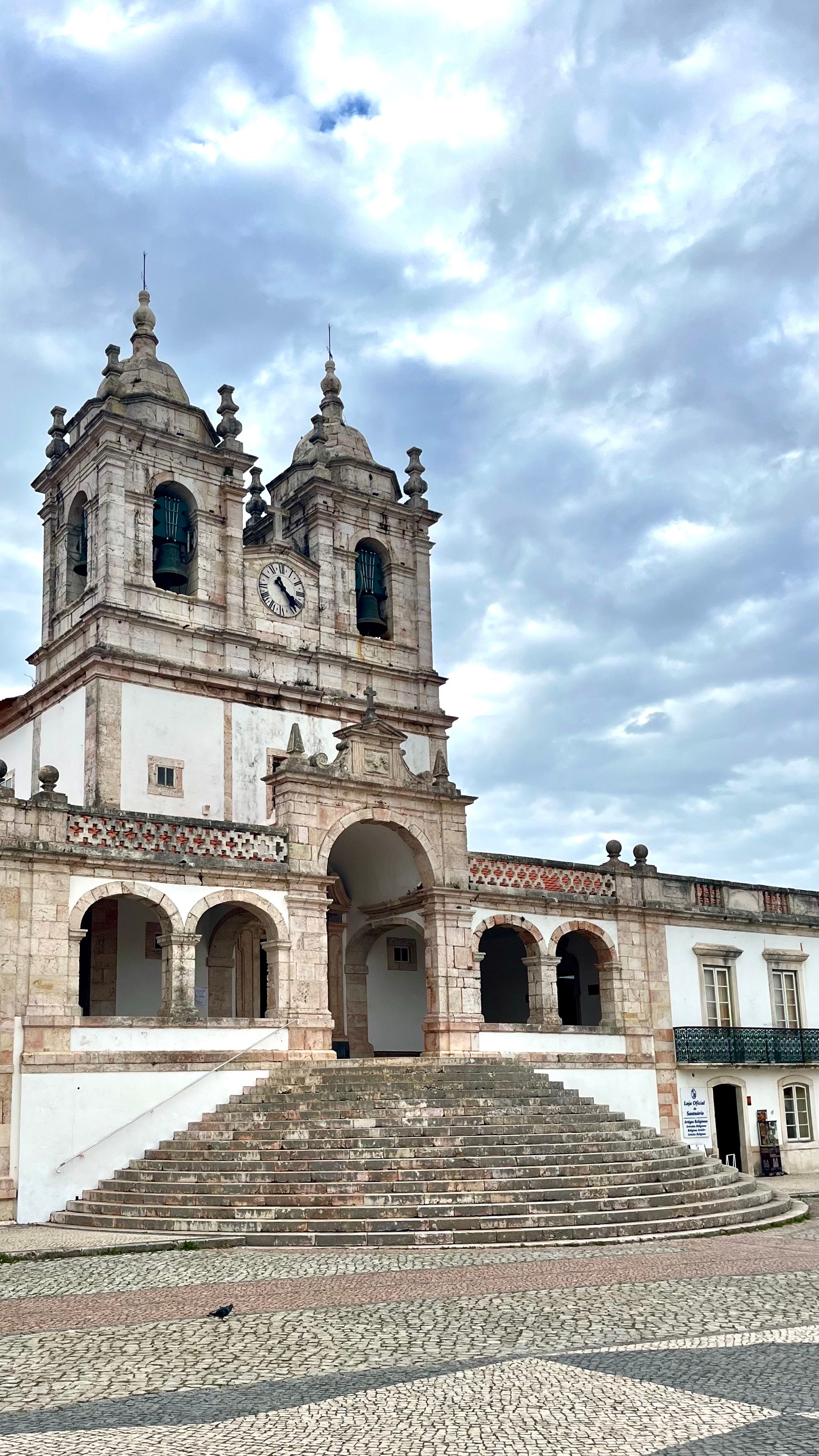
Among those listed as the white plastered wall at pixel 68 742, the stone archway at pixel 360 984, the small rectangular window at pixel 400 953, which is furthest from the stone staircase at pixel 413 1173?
the white plastered wall at pixel 68 742

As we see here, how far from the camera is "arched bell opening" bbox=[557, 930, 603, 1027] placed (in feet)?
90.0

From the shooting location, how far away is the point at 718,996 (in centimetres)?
2562

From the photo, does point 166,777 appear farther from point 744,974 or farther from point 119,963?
point 744,974

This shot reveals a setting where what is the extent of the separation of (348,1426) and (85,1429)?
1.37m

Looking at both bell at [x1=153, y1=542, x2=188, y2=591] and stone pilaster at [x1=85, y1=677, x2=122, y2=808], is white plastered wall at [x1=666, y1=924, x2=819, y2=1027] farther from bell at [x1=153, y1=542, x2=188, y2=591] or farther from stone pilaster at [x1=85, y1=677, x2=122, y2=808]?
bell at [x1=153, y1=542, x2=188, y2=591]

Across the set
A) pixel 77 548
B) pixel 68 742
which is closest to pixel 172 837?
pixel 68 742

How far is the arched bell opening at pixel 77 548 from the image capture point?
2616cm

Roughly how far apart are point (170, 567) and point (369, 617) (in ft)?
16.1

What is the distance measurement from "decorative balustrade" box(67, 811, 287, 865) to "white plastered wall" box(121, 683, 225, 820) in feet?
11.8

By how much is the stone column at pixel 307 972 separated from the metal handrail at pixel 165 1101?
41 centimetres

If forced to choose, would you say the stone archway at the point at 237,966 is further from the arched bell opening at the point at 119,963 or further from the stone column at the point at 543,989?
the stone column at the point at 543,989

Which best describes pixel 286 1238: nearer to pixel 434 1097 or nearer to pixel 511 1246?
pixel 511 1246

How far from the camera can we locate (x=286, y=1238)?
14.2 m

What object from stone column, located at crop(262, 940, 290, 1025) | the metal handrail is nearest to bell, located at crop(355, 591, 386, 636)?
stone column, located at crop(262, 940, 290, 1025)
